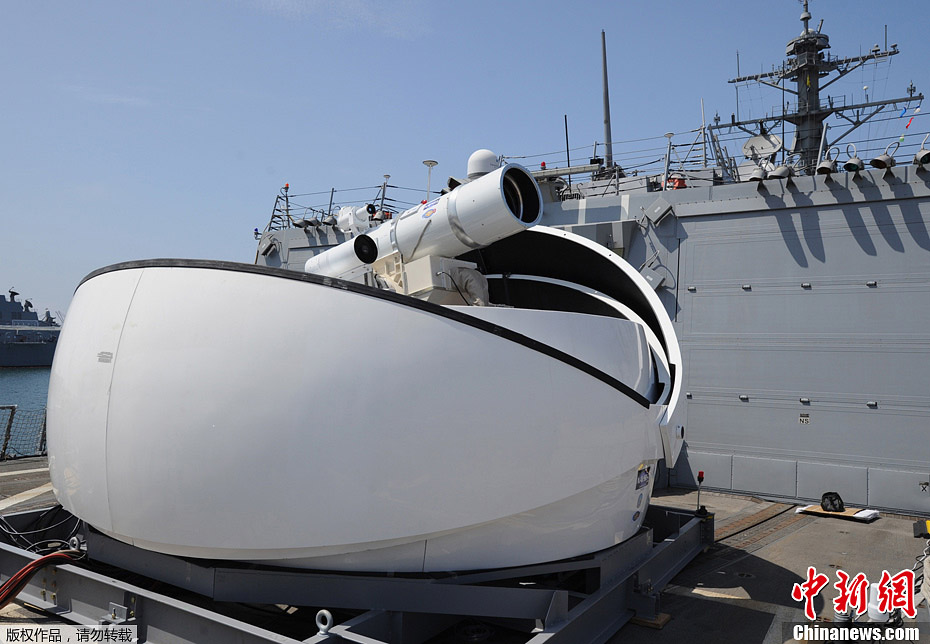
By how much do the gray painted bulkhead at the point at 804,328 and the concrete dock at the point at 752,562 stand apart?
94 cm

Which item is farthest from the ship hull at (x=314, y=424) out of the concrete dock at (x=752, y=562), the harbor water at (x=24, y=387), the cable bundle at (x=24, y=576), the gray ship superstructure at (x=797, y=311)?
the harbor water at (x=24, y=387)

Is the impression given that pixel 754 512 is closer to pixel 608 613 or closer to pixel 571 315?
pixel 608 613

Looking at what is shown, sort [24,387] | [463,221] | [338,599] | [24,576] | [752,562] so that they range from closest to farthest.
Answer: [338,599]
[24,576]
[463,221]
[752,562]
[24,387]

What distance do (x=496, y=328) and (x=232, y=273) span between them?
2.08 m

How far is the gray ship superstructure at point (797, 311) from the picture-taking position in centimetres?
1134

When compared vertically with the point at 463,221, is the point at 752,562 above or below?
below

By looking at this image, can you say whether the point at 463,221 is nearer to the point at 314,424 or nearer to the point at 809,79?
the point at 314,424

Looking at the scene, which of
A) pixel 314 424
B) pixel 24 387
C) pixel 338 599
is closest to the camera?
pixel 314 424

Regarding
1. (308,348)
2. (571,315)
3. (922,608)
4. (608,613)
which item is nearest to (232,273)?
(308,348)

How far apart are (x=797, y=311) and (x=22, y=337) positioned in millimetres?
70508

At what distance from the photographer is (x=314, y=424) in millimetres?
4508

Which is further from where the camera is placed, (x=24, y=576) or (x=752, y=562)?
(x=752, y=562)

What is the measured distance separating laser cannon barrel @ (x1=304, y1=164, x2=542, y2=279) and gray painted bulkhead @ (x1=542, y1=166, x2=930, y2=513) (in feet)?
25.4

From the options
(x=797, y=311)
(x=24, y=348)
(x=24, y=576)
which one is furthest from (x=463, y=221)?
(x=24, y=348)
